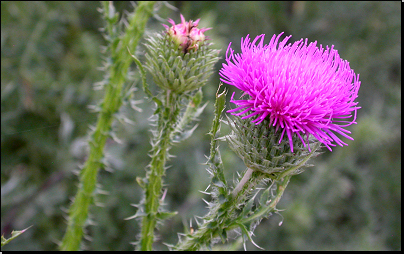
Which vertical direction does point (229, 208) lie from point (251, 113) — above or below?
below

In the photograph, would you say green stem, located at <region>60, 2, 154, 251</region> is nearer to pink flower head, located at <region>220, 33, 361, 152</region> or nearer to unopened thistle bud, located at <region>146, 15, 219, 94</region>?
unopened thistle bud, located at <region>146, 15, 219, 94</region>

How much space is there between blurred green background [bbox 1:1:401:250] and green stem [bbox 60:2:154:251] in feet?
1.68

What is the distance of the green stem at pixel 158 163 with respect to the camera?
1.69 m

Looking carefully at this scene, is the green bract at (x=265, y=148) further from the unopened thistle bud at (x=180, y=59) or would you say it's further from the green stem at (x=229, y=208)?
the unopened thistle bud at (x=180, y=59)

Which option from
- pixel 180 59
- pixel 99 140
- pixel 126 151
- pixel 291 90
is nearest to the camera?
pixel 291 90

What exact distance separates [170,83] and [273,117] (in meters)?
0.52

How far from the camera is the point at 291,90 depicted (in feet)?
4.41

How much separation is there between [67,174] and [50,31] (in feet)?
4.52

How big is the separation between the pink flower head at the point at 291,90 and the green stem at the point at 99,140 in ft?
2.60

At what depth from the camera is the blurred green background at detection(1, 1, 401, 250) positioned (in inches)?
123

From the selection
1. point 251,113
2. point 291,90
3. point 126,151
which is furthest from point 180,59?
point 126,151

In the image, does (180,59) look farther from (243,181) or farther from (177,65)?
(243,181)

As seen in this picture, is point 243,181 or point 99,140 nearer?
point 243,181

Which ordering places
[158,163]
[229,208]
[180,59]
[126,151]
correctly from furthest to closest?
1. [126,151]
2. [158,163]
3. [180,59]
4. [229,208]
